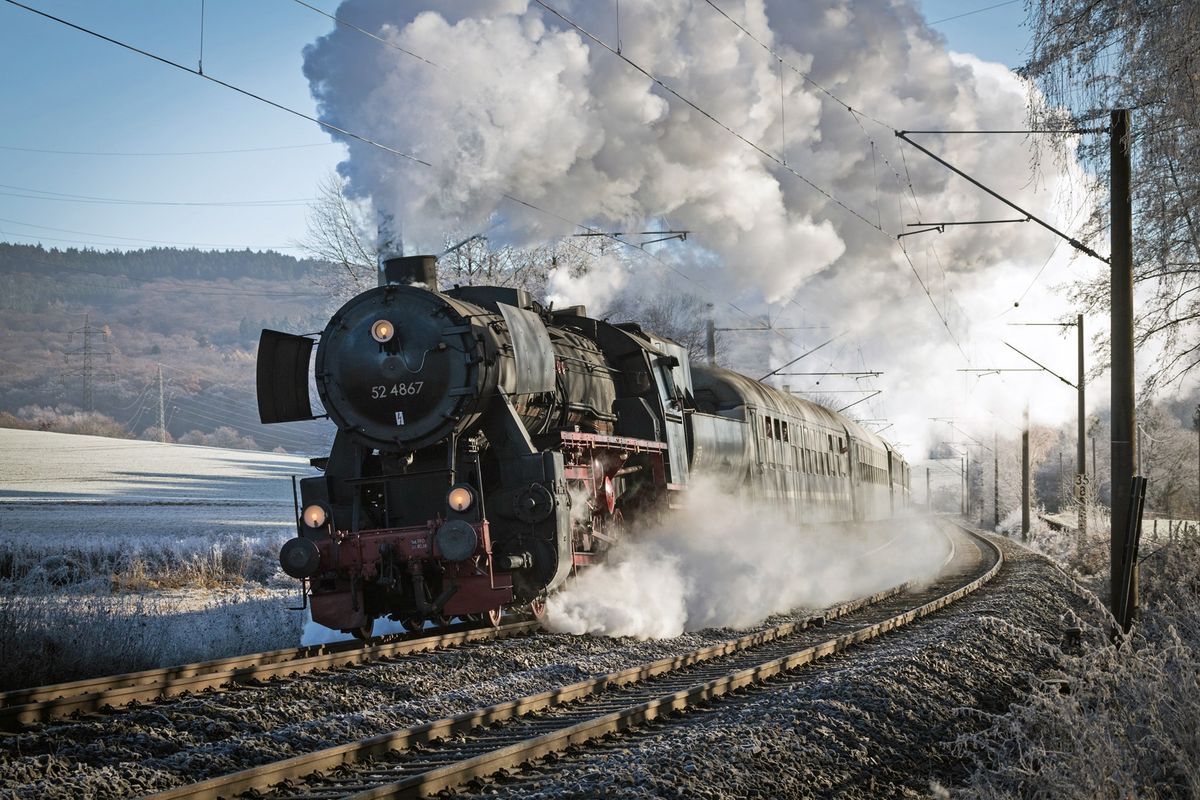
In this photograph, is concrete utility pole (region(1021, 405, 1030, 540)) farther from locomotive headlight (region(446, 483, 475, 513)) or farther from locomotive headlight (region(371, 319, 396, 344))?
locomotive headlight (region(371, 319, 396, 344))

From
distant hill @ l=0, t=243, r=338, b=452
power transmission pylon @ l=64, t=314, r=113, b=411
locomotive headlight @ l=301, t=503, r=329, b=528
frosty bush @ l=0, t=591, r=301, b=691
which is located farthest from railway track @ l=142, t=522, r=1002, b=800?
power transmission pylon @ l=64, t=314, r=113, b=411

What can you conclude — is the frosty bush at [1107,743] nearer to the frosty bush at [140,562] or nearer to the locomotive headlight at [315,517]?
the locomotive headlight at [315,517]

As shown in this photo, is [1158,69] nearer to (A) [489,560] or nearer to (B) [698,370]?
(A) [489,560]

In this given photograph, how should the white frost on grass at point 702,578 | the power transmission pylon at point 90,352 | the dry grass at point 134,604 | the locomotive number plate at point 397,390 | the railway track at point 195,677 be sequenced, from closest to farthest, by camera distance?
the railway track at point 195,677
the dry grass at point 134,604
the locomotive number plate at point 397,390
the white frost on grass at point 702,578
the power transmission pylon at point 90,352

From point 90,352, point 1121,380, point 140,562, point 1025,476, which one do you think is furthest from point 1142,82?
point 90,352

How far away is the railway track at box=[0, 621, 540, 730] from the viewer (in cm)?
722

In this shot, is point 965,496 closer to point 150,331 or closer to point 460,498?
point 460,498

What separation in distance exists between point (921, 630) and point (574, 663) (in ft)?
16.9

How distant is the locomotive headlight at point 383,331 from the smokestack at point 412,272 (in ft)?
1.87

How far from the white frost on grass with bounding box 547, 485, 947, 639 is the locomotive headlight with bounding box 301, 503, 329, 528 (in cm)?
274

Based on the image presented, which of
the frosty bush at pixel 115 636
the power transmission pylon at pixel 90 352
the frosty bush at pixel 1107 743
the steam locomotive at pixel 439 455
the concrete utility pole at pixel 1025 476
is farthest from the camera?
the power transmission pylon at pixel 90 352

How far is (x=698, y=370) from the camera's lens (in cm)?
1759

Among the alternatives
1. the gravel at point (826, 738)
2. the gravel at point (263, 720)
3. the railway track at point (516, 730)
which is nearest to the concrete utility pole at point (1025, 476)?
the railway track at point (516, 730)

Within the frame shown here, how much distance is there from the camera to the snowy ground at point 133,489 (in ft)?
79.4
